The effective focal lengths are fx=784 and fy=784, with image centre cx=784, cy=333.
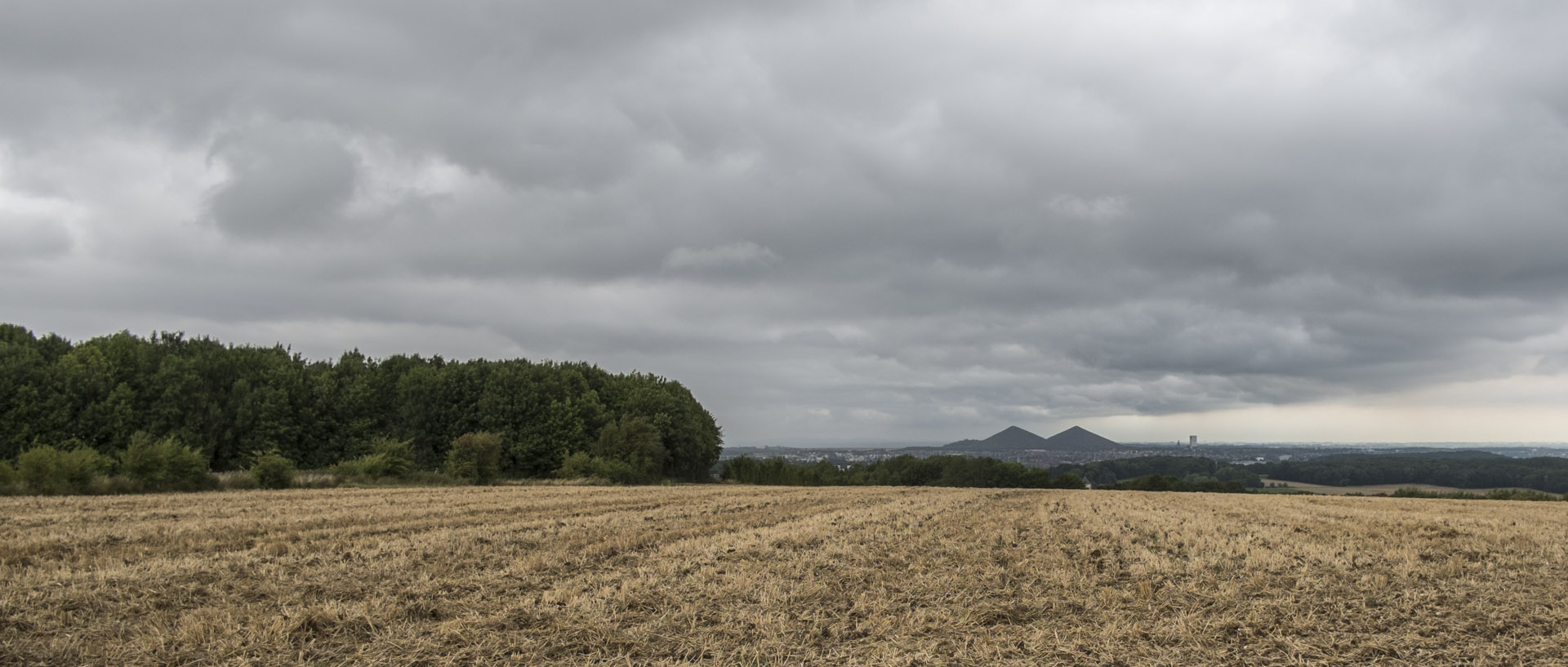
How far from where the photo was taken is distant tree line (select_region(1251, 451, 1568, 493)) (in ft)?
→ 293

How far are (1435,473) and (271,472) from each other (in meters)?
124

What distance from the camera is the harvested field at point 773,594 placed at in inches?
328

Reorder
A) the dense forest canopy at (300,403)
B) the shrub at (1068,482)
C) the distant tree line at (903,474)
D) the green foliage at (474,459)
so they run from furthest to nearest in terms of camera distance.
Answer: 1. the distant tree line at (903,474)
2. the shrub at (1068,482)
3. the dense forest canopy at (300,403)
4. the green foliage at (474,459)

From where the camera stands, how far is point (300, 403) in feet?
229

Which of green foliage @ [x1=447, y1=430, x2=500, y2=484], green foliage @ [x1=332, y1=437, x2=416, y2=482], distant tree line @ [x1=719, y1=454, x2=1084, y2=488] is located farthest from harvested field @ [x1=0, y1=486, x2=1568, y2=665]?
distant tree line @ [x1=719, y1=454, x2=1084, y2=488]

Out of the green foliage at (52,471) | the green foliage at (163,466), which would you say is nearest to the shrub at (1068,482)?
the green foliage at (163,466)

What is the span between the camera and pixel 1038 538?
17.7 meters

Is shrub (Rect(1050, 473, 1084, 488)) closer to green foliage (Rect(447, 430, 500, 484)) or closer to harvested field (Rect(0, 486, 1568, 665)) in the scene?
green foliage (Rect(447, 430, 500, 484))

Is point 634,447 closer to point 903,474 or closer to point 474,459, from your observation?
point 474,459

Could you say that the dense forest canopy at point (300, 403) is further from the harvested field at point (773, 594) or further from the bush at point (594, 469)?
the harvested field at point (773, 594)

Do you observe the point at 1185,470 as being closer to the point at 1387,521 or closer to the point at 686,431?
the point at 686,431

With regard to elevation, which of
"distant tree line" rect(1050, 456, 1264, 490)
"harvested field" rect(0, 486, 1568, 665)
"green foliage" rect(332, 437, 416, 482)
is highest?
"harvested field" rect(0, 486, 1568, 665)

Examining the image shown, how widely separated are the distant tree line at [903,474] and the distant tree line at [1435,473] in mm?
39518

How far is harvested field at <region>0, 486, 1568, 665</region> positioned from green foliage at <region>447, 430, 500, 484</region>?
3504 centimetres
